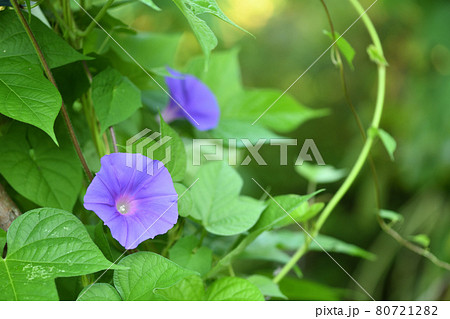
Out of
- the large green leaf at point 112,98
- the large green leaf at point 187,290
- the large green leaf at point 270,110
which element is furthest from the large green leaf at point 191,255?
the large green leaf at point 270,110

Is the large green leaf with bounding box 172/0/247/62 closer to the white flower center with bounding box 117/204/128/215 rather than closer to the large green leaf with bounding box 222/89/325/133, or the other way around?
the white flower center with bounding box 117/204/128/215

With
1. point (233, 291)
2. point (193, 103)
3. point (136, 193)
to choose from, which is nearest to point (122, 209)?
point (136, 193)

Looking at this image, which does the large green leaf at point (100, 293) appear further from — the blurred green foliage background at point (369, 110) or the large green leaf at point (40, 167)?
the blurred green foliage background at point (369, 110)

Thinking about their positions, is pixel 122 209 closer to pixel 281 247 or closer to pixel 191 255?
pixel 191 255

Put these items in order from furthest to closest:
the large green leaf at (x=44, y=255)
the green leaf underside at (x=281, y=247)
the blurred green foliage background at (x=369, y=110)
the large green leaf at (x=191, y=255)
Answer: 1. the blurred green foliage background at (x=369, y=110)
2. the green leaf underside at (x=281, y=247)
3. the large green leaf at (x=191, y=255)
4. the large green leaf at (x=44, y=255)

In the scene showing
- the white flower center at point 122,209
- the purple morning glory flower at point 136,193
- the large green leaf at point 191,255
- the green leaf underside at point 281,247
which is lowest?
the green leaf underside at point 281,247

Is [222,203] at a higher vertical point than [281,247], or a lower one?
higher
